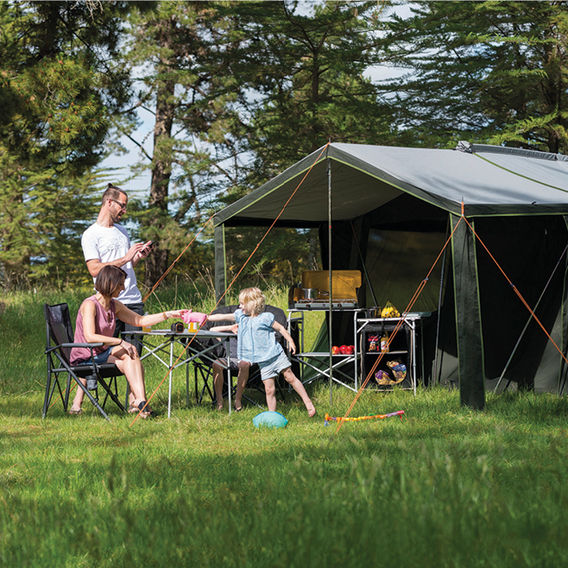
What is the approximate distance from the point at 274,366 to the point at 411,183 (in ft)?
5.10

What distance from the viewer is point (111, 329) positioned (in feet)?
17.6

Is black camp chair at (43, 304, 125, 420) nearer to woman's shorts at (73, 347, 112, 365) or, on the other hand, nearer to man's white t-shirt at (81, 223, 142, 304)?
woman's shorts at (73, 347, 112, 365)

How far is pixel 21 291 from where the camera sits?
13.0 meters

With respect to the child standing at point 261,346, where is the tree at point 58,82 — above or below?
above

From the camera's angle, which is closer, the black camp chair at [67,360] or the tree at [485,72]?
the black camp chair at [67,360]

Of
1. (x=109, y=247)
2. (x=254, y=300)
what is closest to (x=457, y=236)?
(x=254, y=300)

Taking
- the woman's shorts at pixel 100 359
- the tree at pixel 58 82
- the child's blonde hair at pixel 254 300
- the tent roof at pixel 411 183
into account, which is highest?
the tree at pixel 58 82

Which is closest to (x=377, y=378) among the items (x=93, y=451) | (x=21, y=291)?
(x=93, y=451)

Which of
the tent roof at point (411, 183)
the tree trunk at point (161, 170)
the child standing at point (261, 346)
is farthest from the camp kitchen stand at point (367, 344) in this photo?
the tree trunk at point (161, 170)

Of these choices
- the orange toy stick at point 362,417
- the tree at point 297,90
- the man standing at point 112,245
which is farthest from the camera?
the tree at point 297,90

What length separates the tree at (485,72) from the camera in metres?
13.4

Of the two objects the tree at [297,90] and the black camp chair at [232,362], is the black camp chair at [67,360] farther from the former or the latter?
the tree at [297,90]

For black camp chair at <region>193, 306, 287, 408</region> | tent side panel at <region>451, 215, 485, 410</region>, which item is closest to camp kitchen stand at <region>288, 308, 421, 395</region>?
black camp chair at <region>193, 306, 287, 408</region>

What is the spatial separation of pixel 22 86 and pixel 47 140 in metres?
1.10
